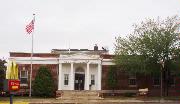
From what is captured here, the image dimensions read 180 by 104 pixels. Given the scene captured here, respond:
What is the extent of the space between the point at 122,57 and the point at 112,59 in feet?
14.4

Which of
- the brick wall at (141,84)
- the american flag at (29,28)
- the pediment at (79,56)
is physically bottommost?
the brick wall at (141,84)

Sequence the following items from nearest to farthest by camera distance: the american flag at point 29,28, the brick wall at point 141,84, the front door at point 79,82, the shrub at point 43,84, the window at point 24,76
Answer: the american flag at point 29,28, the shrub at point 43,84, the window at point 24,76, the brick wall at point 141,84, the front door at point 79,82

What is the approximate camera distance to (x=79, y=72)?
Result: 56.0 m

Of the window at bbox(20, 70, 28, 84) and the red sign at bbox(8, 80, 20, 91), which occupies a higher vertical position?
the window at bbox(20, 70, 28, 84)

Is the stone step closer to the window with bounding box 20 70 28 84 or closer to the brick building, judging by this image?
the brick building

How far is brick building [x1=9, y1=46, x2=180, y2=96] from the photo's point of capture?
178 ft

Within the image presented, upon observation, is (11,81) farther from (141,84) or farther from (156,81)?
(156,81)

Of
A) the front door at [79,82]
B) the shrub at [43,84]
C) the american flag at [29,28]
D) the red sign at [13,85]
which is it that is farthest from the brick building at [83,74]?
the red sign at [13,85]

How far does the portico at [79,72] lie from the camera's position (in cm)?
5375

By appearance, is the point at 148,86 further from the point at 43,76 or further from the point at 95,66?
the point at 43,76

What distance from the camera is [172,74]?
179 ft

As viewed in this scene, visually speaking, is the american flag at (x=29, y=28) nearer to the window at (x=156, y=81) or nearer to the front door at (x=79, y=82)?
the front door at (x=79, y=82)

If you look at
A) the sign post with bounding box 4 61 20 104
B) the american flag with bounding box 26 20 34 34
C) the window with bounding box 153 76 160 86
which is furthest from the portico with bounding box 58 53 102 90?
the sign post with bounding box 4 61 20 104

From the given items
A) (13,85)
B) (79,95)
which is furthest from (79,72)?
(13,85)
